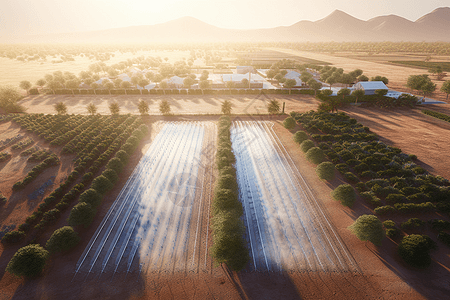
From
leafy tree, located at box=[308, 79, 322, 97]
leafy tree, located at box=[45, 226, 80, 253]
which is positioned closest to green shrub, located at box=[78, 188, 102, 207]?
leafy tree, located at box=[45, 226, 80, 253]

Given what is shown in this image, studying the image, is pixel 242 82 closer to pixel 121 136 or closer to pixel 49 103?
pixel 121 136

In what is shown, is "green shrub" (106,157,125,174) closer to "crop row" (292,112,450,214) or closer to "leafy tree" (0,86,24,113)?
"crop row" (292,112,450,214)

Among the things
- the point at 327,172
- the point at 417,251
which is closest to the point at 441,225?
the point at 417,251

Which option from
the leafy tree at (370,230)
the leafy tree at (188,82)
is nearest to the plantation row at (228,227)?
the leafy tree at (370,230)

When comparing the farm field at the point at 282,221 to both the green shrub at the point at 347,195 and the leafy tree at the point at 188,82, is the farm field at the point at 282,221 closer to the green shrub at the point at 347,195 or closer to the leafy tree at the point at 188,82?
the green shrub at the point at 347,195

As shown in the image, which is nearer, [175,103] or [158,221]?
[158,221]

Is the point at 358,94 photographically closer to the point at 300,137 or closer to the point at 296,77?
the point at 296,77
